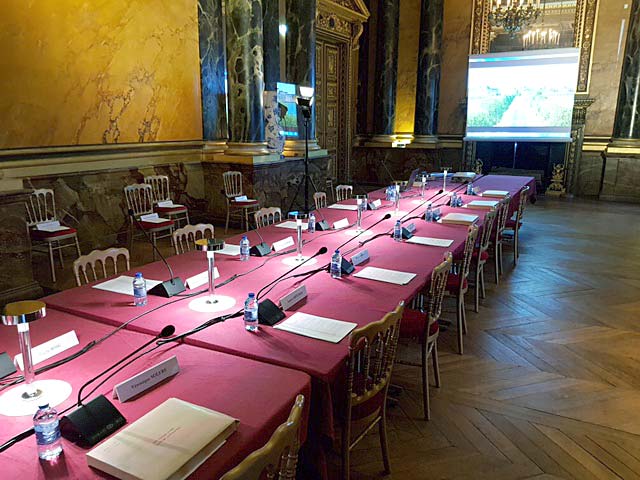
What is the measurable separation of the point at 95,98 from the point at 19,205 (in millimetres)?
2380

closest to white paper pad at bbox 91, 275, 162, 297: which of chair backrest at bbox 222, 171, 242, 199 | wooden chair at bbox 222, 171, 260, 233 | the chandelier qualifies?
wooden chair at bbox 222, 171, 260, 233

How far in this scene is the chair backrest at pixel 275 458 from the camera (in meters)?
0.95

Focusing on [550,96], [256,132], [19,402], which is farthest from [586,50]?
[19,402]

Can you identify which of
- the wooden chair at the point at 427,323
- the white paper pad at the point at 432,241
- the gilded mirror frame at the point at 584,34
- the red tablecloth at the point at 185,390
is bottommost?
the wooden chair at the point at 427,323

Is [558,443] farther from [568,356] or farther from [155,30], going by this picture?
[155,30]

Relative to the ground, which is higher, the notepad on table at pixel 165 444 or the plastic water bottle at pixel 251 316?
the plastic water bottle at pixel 251 316

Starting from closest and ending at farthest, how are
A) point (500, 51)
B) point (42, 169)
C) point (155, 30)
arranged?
1. point (42, 169)
2. point (155, 30)
3. point (500, 51)

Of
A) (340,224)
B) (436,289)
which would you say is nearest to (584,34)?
(340,224)

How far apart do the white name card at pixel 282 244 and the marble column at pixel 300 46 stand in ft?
15.7

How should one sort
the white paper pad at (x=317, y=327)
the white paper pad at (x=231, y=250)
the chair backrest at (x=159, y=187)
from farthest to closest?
the chair backrest at (x=159, y=187) < the white paper pad at (x=231, y=250) < the white paper pad at (x=317, y=327)

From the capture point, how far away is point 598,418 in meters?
2.58

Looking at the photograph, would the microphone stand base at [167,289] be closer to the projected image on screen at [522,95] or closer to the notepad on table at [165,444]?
the notepad on table at [165,444]

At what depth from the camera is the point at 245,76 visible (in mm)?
6590

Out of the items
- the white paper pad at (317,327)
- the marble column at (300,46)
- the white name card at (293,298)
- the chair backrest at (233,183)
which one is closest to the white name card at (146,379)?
the white paper pad at (317,327)
